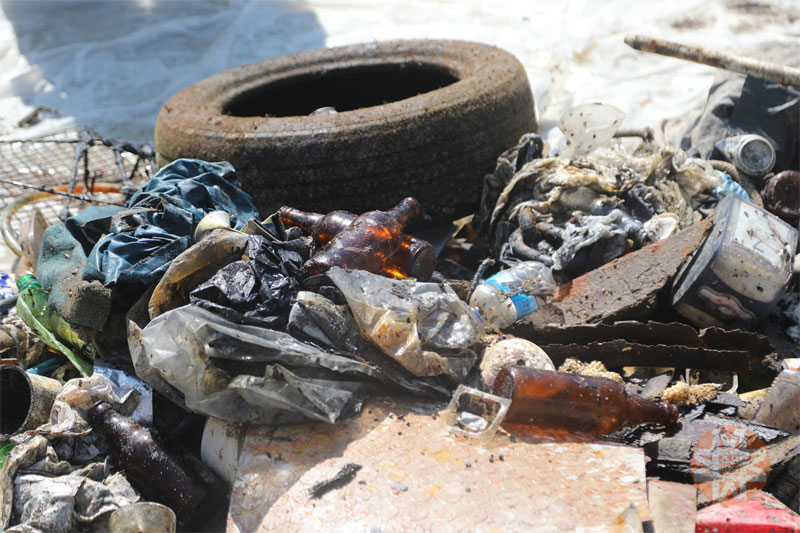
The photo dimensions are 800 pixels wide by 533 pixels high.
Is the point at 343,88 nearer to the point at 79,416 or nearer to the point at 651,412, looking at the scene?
the point at 79,416

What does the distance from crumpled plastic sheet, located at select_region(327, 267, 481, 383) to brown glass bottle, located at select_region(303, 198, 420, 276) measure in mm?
131

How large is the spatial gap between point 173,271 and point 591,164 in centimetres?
208

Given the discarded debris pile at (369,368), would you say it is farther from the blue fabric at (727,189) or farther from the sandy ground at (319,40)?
the sandy ground at (319,40)

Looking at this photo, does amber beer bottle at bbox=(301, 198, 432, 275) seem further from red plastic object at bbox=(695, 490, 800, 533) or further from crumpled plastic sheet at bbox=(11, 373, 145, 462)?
red plastic object at bbox=(695, 490, 800, 533)

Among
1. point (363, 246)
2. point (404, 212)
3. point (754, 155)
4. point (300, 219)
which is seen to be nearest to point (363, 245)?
point (363, 246)

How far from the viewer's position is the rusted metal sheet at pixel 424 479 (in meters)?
1.61

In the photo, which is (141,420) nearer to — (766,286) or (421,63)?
(766,286)

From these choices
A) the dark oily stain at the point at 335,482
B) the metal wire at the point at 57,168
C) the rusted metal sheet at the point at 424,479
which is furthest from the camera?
the metal wire at the point at 57,168

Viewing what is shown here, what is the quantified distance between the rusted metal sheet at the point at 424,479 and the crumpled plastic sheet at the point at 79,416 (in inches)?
19.7

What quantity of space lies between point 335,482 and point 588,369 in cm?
100

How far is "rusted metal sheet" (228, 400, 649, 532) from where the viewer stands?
1.61m

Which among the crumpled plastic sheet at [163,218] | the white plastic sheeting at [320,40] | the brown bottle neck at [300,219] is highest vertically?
the crumpled plastic sheet at [163,218]

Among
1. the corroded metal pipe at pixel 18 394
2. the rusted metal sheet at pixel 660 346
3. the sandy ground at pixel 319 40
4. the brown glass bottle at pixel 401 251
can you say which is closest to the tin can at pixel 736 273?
the rusted metal sheet at pixel 660 346

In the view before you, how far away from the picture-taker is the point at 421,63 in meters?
3.99
